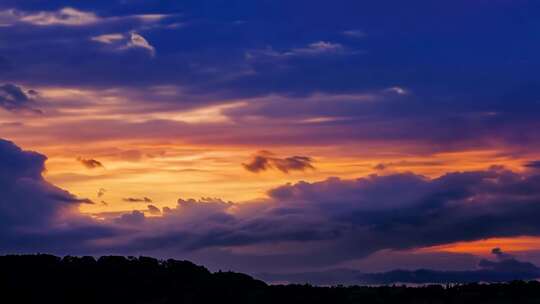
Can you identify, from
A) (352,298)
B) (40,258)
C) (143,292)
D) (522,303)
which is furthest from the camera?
(40,258)

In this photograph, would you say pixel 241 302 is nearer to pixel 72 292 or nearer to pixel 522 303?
pixel 72 292

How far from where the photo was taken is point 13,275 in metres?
134

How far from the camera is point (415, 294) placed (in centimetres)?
11988

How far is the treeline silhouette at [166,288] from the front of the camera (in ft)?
386

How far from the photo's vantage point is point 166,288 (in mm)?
129750

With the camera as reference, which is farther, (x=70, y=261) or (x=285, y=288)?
(x=70, y=261)

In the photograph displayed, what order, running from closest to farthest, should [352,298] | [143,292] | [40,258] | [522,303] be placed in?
1. [522,303]
2. [352,298]
3. [143,292]
4. [40,258]

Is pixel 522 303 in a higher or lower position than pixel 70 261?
lower

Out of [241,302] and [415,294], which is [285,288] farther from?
[415,294]

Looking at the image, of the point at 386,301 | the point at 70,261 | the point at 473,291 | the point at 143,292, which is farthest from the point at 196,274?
the point at 473,291

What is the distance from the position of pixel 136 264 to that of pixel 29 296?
14.3 metres

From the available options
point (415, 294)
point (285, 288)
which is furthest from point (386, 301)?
point (285, 288)

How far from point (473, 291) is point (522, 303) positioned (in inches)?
259

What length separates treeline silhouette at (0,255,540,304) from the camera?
386 feet
